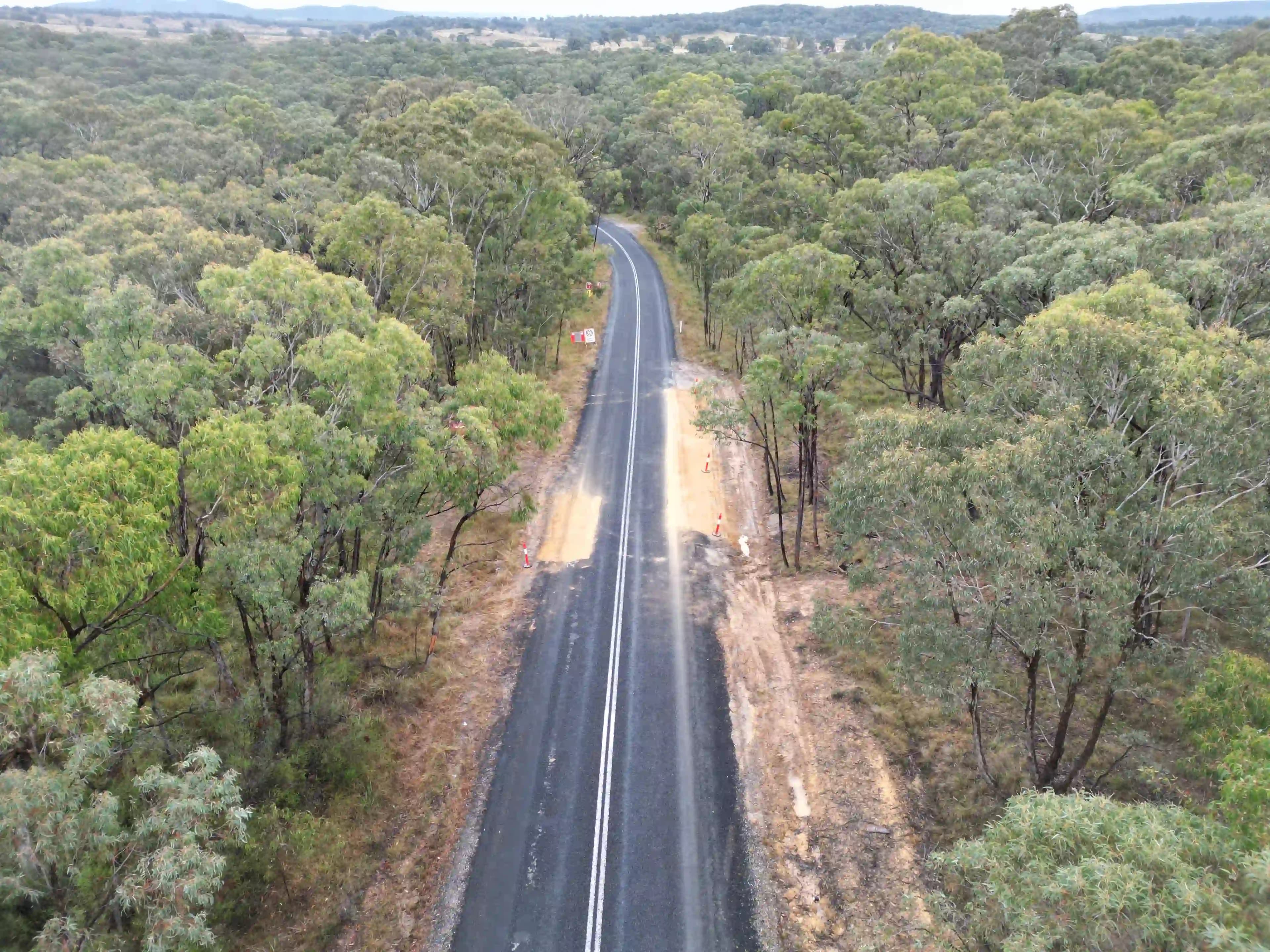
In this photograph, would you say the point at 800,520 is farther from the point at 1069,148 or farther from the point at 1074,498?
the point at 1069,148

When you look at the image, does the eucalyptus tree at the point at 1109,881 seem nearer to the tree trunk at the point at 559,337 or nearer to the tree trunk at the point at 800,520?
the tree trunk at the point at 800,520

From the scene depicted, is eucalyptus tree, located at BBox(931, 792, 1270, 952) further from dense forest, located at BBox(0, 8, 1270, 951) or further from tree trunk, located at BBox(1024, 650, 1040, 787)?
tree trunk, located at BBox(1024, 650, 1040, 787)

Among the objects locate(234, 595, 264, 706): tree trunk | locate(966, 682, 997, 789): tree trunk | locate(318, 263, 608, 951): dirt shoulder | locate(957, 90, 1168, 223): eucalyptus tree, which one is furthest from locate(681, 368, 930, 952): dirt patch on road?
locate(957, 90, 1168, 223): eucalyptus tree

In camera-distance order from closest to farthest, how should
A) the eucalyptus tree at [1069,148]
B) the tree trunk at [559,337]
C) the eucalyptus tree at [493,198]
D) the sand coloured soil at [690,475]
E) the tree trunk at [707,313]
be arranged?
the sand coloured soil at [690,475] → the eucalyptus tree at [1069,148] → the eucalyptus tree at [493,198] → the tree trunk at [559,337] → the tree trunk at [707,313]

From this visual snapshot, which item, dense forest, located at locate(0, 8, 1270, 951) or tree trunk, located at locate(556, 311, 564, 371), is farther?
tree trunk, located at locate(556, 311, 564, 371)

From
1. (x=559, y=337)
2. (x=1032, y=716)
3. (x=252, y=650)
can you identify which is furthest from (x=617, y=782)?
(x=559, y=337)

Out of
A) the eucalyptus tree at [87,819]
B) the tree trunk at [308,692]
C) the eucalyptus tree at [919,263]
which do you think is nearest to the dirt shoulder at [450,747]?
the tree trunk at [308,692]
